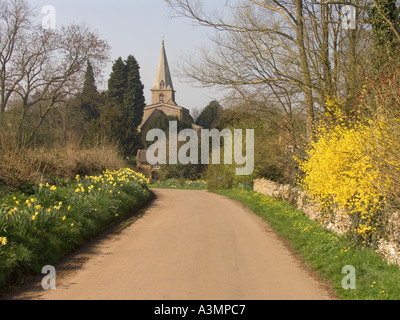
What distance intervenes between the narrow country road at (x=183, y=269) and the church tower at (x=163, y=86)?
8321cm

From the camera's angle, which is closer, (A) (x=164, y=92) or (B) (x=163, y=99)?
(A) (x=164, y=92)

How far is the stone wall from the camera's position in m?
7.66

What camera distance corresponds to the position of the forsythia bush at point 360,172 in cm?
780

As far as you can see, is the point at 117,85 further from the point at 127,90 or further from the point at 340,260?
the point at 340,260

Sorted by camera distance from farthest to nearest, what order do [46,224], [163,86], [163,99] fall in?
1. [163,99]
2. [163,86]
3. [46,224]

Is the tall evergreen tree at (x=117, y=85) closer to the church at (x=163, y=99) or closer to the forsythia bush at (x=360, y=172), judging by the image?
the church at (x=163, y=99)

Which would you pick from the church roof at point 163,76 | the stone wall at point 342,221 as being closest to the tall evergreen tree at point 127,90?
A: the church roof at point 163,76

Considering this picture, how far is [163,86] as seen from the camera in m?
95.2

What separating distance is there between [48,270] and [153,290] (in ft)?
7.46

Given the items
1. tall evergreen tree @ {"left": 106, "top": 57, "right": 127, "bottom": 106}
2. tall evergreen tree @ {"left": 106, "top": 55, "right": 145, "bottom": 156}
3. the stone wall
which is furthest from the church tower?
the stone wall

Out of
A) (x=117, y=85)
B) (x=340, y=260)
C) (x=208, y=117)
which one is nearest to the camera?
(x=340, y=260)

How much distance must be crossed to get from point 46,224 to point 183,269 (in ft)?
10.9

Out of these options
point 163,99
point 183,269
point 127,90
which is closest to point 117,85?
point 127,90

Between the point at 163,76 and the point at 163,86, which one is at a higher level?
the point at 163,76
